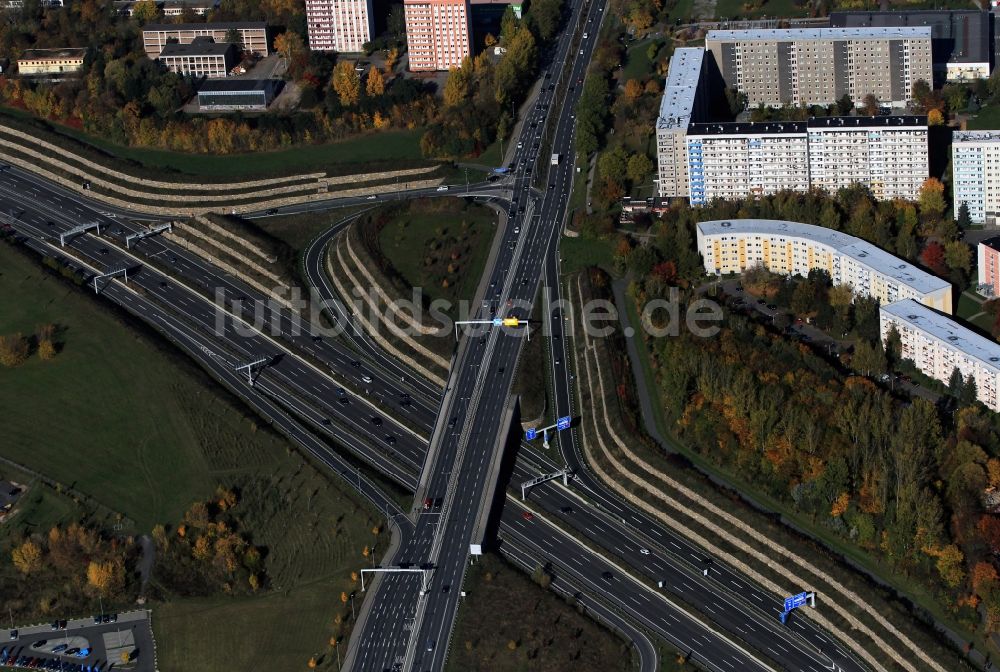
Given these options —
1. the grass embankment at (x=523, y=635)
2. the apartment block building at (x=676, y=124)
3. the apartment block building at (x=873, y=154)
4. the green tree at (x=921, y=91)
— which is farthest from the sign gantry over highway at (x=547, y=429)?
the green tree at (x=921, y=91)

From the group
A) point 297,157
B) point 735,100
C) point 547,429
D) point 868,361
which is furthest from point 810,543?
point 297,157

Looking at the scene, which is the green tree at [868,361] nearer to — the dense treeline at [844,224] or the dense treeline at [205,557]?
the dense treeline at [844,224]

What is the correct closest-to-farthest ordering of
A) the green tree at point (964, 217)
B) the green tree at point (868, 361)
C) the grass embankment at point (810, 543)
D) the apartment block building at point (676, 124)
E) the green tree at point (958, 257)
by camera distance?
the grass embankment at point (810, 543)
the green tree at point (868, 361)
the green tree at point (958, 257)
the green tree at point (964, 217)
the apartment block building at point (676, 124)

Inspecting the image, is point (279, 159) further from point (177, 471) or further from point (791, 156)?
point (791, 156)

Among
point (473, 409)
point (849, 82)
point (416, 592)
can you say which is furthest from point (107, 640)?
point (849, 82)

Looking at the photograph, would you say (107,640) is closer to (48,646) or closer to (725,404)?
(48,646)
